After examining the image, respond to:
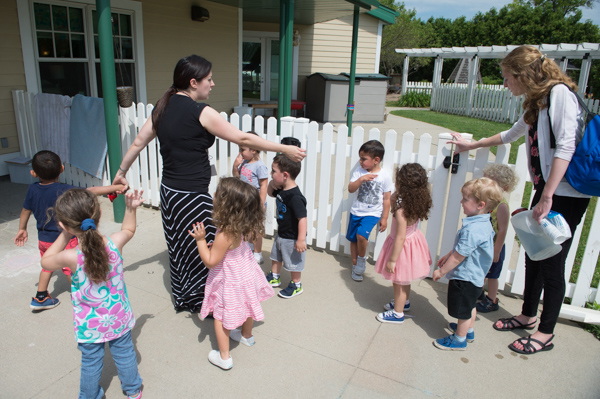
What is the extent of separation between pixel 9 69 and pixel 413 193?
19.2 ft

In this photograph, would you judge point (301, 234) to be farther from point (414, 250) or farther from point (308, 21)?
point (308, 21)

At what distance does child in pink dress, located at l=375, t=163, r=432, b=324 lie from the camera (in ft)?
9.48

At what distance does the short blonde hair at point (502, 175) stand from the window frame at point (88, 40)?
6.13m

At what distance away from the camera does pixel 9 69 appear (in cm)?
584

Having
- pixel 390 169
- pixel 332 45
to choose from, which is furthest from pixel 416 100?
pixel 390 169

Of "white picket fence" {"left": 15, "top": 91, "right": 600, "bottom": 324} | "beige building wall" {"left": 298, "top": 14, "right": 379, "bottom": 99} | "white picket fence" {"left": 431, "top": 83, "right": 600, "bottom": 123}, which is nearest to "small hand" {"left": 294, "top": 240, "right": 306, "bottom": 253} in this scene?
"white picket fence" {"left": 15, "top": 91, "right": 600, "bottom": 324}

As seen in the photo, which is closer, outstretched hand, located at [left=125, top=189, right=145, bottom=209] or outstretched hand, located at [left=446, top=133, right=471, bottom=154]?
outstretched hand, located at [left=125, top=189, right=145, bottom=209]

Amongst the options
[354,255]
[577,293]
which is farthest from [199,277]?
[577,293]

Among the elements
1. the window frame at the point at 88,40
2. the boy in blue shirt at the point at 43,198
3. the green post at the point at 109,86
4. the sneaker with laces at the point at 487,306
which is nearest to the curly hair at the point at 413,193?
the sneaker with laces at the point at 487,306

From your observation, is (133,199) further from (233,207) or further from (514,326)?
(514,326)

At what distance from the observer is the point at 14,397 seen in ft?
7.64

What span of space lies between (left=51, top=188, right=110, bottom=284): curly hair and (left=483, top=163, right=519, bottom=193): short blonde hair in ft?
8.27

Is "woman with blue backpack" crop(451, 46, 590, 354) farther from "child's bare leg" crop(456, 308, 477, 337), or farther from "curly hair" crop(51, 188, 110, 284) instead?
"curly hair" crop(51, 188, 110, 284)

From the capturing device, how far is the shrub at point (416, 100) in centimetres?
2170
